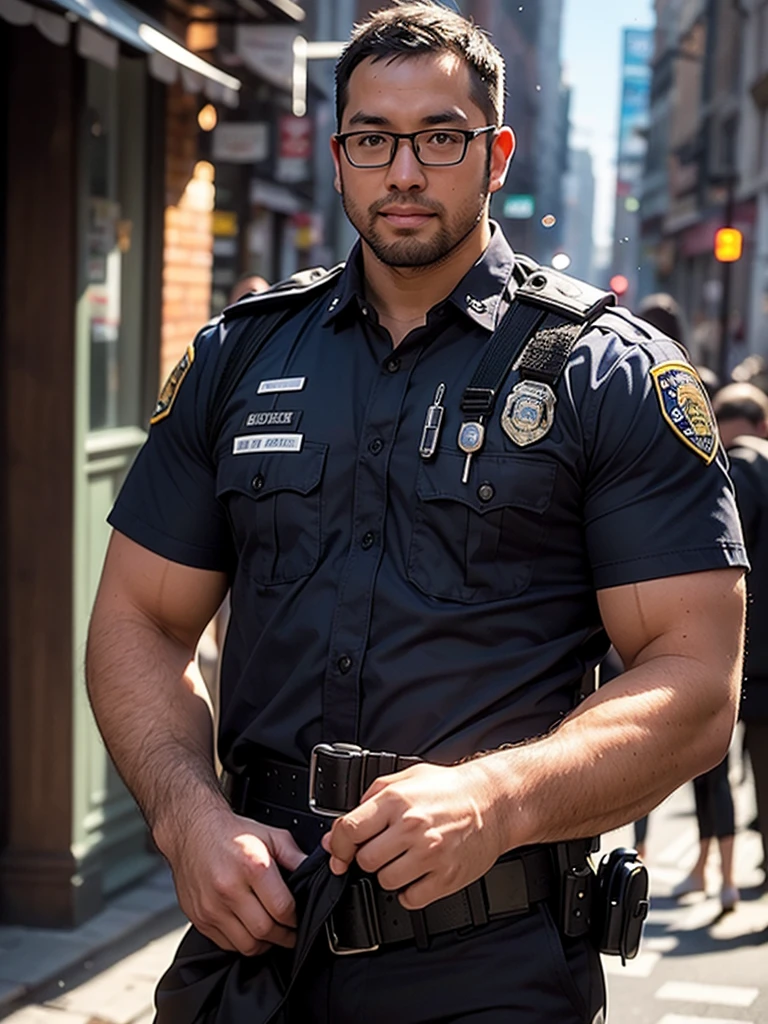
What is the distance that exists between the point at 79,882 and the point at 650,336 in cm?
396

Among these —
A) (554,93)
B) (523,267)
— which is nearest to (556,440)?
(523,267)

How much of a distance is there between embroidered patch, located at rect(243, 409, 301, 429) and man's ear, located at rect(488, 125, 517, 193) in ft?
1.53

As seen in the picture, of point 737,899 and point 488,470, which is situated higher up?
point 488,470

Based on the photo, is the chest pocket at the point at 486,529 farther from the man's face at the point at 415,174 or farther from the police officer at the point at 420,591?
the man's face at the point at 415,174

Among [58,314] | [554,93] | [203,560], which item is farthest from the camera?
[58,314]

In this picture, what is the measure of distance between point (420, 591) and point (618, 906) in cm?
55

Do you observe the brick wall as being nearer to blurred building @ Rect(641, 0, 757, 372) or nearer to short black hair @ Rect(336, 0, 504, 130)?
short black hair @ Rect(336, 0, 504, 130)

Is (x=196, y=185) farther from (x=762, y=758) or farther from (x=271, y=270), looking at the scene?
(x=271, y=270)

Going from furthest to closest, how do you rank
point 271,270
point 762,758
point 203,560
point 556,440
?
1. point 271,270
2. point 762,758
3. point 203,560
4. point 556,440

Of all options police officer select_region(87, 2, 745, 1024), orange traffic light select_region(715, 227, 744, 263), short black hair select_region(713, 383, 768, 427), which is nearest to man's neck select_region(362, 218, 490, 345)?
police officer select_region(87, 2, 745, 1024)

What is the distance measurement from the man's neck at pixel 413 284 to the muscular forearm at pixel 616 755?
27.1 inches

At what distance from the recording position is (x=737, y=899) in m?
6.95

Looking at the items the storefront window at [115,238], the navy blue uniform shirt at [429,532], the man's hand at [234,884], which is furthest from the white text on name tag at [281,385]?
the storefront window at [115,238]

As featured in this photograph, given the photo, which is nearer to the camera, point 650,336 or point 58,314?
point 650,336
